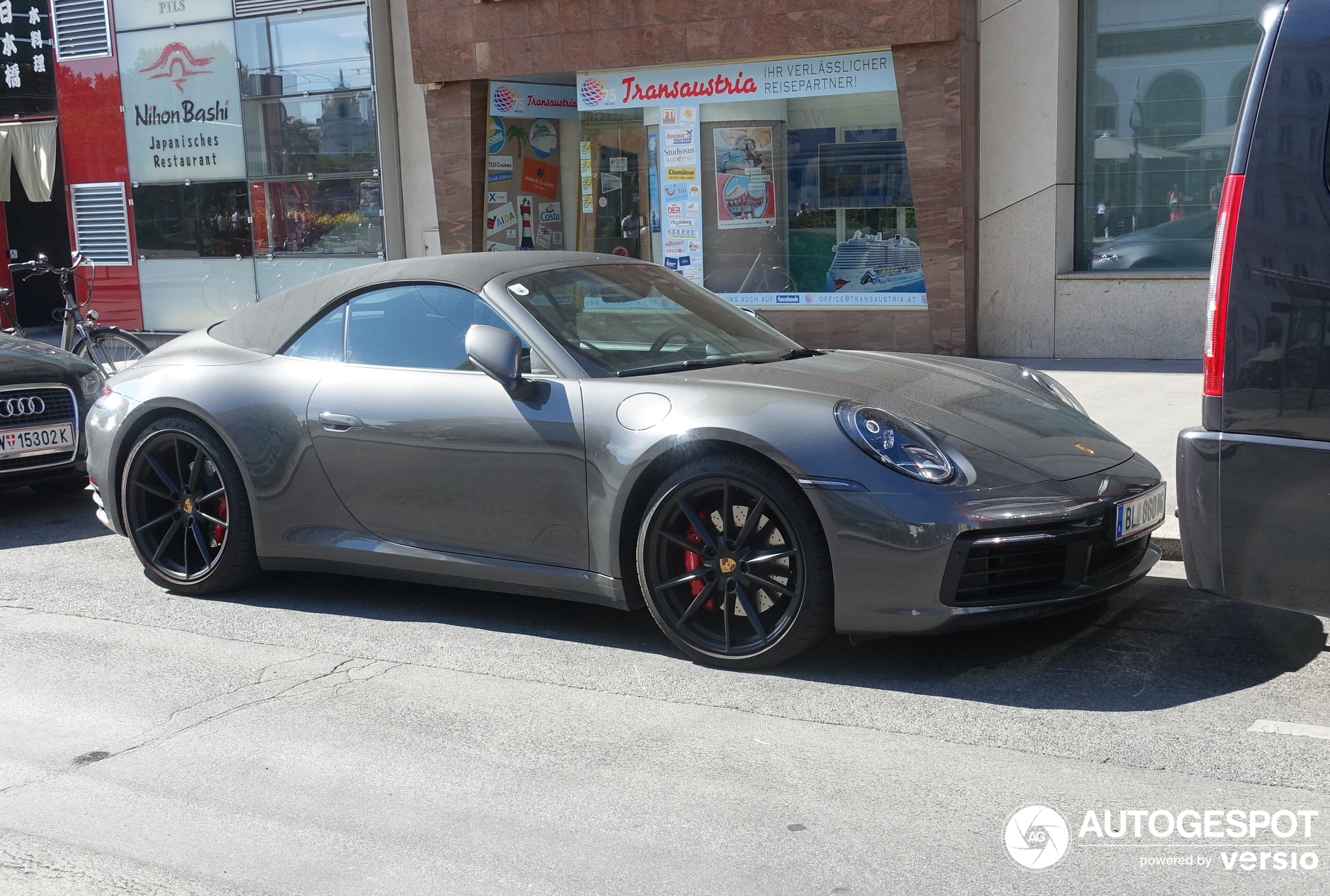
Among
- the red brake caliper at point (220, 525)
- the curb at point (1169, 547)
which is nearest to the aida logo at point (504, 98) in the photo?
the red brake caliper at point (220, 525)

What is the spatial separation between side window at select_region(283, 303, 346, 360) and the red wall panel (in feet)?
41.3

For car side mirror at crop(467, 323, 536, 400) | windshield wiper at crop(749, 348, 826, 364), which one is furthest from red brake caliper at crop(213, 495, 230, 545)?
windshield wiper at crop(749, 348, 826, 364)

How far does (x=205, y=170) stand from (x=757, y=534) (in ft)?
45.0

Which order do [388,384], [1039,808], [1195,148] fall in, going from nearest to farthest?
[1039,808] → [388,384] → [1195,148]

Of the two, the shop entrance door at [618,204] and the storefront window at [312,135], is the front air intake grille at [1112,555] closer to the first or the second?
the shop entrance door at [618,204]

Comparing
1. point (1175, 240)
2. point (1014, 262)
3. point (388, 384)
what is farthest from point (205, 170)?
point (388, 384)

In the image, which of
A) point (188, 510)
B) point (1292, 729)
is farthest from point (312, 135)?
point (1292, 729)

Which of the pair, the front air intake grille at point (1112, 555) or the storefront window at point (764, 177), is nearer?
the front air intake grille at point (1112, 555)

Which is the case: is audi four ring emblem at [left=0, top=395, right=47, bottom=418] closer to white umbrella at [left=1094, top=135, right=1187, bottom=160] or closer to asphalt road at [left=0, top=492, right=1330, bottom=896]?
asphalt road at [left=0, top=492, right=1330, bottom=896]

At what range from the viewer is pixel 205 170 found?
16.3 metres

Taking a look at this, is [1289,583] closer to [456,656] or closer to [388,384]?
[456,656]

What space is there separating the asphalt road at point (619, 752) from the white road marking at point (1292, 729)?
0.03 meters

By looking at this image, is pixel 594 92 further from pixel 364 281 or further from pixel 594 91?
pixel 364 281

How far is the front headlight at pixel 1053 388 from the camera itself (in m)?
5.23
